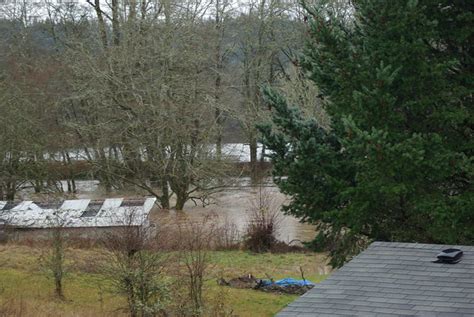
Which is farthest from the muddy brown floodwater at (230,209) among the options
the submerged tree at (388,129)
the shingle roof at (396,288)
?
the shingle roof at (396,288)

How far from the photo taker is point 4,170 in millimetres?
25266

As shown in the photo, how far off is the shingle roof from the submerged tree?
2220 mm

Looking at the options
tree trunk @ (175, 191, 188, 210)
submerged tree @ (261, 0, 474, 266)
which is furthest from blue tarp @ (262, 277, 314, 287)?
tree trunk @ (175, 191, 188, 210)

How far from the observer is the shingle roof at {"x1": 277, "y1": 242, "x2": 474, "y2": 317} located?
579cm

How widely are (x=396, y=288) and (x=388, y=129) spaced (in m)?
3.84

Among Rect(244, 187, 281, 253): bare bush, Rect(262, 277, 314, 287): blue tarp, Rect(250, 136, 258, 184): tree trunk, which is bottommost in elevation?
Rect(262, 277, 314, 287): blue tarp

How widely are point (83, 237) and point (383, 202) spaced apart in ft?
37.7

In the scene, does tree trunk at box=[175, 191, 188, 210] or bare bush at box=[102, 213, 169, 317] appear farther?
tree trunk at box=[175, 191, 188, 210]

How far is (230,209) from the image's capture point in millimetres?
27422

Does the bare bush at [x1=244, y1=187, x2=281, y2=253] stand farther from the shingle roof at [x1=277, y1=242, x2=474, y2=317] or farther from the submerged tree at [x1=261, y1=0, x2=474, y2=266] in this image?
the shingle roof at [x1=277, y1=242, x2=474, y2=317]

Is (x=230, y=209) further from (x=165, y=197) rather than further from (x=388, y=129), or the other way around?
(x=388, y=129)

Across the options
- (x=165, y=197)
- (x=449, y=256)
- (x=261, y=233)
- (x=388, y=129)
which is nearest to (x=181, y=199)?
(x=165, y=197)

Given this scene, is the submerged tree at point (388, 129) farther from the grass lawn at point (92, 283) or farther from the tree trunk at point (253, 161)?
the tree trunk at point (253, 161)

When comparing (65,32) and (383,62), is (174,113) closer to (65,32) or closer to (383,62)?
(65,32)
